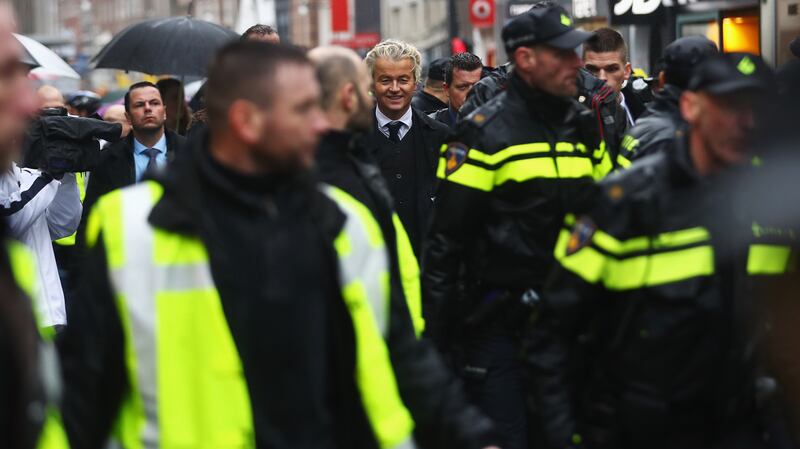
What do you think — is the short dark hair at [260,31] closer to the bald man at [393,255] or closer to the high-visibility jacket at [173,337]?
the bald man at [393,255]

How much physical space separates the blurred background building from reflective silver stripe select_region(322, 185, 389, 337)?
8.63 m

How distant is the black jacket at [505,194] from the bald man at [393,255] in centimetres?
36

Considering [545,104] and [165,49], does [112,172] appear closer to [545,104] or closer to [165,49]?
[165,49]

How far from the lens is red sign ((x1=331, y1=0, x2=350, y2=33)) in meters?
33.7

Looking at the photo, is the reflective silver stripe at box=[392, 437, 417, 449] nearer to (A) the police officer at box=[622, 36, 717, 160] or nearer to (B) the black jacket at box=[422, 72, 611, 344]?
(B) the black jacket at box=[422, 72, 611, 344]

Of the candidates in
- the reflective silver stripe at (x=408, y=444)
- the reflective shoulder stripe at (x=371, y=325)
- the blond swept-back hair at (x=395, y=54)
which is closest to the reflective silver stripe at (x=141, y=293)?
the reflective shoulder stripe at (x=371, y=325)

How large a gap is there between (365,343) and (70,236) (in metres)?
5.77

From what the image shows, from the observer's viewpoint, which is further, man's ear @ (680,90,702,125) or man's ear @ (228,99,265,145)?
man's ear @ (680,90,702,125)

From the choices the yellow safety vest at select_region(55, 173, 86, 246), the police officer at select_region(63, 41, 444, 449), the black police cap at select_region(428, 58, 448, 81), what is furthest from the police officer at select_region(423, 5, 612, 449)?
the black police cap at select_region(428, 58, 448, 81)

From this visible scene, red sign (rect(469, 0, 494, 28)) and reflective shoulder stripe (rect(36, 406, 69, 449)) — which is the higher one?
red sign (rect(469, 0, 494, 28))

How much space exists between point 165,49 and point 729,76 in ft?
23.6

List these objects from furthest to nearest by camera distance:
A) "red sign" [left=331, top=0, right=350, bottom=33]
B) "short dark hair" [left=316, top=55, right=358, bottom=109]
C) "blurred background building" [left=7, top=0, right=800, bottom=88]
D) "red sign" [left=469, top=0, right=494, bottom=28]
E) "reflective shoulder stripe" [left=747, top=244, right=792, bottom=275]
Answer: "red sign" [left=331, top=0, right=350, bottom=33] → "red sign" [left=469, top=0, right=494, bottom=28] → "blurred background building" [left=7, top=0, right=800, bottom=88] → "short dark hair" [left=316, top=55, right=358, bottom=109] → "reflective shoulder stripe" [left=747, top=244, right=792, bottom=275]

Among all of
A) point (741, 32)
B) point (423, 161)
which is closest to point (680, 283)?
point (423, 161)

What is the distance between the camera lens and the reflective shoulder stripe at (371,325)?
139 inches
